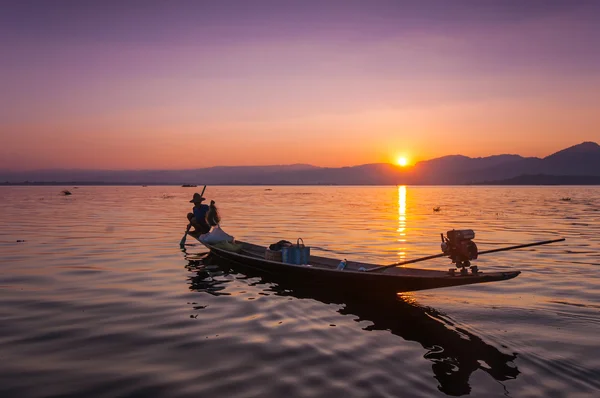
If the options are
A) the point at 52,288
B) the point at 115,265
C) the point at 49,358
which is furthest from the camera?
the point at 115,265

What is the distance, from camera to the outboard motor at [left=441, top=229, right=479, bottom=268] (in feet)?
42.9

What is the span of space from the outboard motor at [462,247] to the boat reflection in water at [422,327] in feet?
5.60

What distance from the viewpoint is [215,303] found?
14.9m

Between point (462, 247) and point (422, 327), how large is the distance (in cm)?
245

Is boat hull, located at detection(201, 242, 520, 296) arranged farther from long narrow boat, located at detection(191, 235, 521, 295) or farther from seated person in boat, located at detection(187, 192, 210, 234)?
seated person in boat, located at detection(187, 192, 210, 234)

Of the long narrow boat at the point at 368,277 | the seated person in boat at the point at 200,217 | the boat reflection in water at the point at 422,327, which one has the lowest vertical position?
the boat reflection in water at the point at 422,327

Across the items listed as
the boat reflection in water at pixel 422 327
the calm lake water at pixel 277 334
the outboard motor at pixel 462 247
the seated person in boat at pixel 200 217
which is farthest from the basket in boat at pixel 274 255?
the seated person in boat at pixel 200 217

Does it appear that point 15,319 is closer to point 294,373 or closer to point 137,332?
point 137,332

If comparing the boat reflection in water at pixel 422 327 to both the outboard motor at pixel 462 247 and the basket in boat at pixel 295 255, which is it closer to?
the basket in boat at pixel 295 255

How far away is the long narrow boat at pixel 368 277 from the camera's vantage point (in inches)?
500

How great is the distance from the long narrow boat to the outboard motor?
442 mm

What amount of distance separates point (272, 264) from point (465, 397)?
1066 cm

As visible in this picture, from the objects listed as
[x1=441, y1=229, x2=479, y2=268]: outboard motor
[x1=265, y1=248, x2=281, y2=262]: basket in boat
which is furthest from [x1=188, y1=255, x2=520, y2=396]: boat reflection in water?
[x1=441, y1=229, x2=479, y2=268]: outboard motor

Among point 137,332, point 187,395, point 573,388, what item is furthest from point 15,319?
point 573,388
